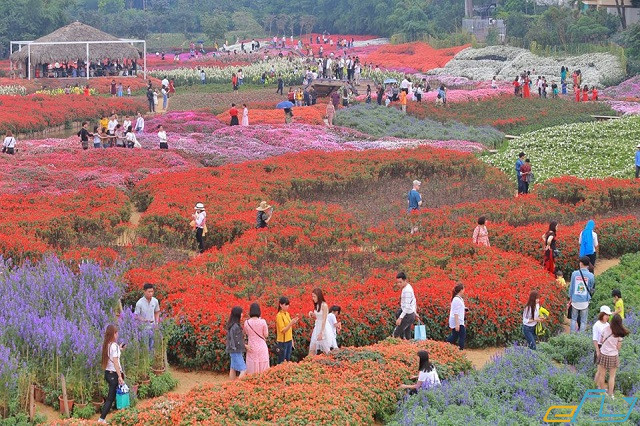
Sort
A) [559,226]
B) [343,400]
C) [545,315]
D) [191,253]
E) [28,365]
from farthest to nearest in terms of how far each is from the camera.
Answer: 1. [559,226]
2. [191,253]
3. [545,315]
4. [28,365]
5. [343,400]

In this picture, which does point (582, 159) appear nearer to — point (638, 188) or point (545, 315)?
point (638, 188)

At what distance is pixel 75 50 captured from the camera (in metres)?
65.6

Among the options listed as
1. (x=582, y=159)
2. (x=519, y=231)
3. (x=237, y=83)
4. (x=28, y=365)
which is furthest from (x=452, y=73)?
(x=28, y=365)

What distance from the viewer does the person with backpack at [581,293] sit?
17.8m

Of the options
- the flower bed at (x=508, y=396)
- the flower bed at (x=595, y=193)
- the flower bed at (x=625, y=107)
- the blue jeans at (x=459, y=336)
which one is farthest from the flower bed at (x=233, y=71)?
the flower bed at (x=508, y=396)

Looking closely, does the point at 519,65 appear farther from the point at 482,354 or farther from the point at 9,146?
the point at 482,354

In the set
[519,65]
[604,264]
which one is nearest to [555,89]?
[519,65]

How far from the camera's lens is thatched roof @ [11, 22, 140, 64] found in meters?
64.8

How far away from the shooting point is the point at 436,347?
15891mm

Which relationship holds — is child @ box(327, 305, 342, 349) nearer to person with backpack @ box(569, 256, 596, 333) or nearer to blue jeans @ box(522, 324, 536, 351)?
blue jeans @ box(522, 324, 536, 351)

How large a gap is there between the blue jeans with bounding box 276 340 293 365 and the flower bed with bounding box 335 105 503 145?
26.0 meters

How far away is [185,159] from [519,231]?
559 inches

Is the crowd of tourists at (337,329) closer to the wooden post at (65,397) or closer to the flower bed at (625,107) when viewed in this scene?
the wooden post at (65,397)

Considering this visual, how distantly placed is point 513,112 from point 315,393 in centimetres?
3662
